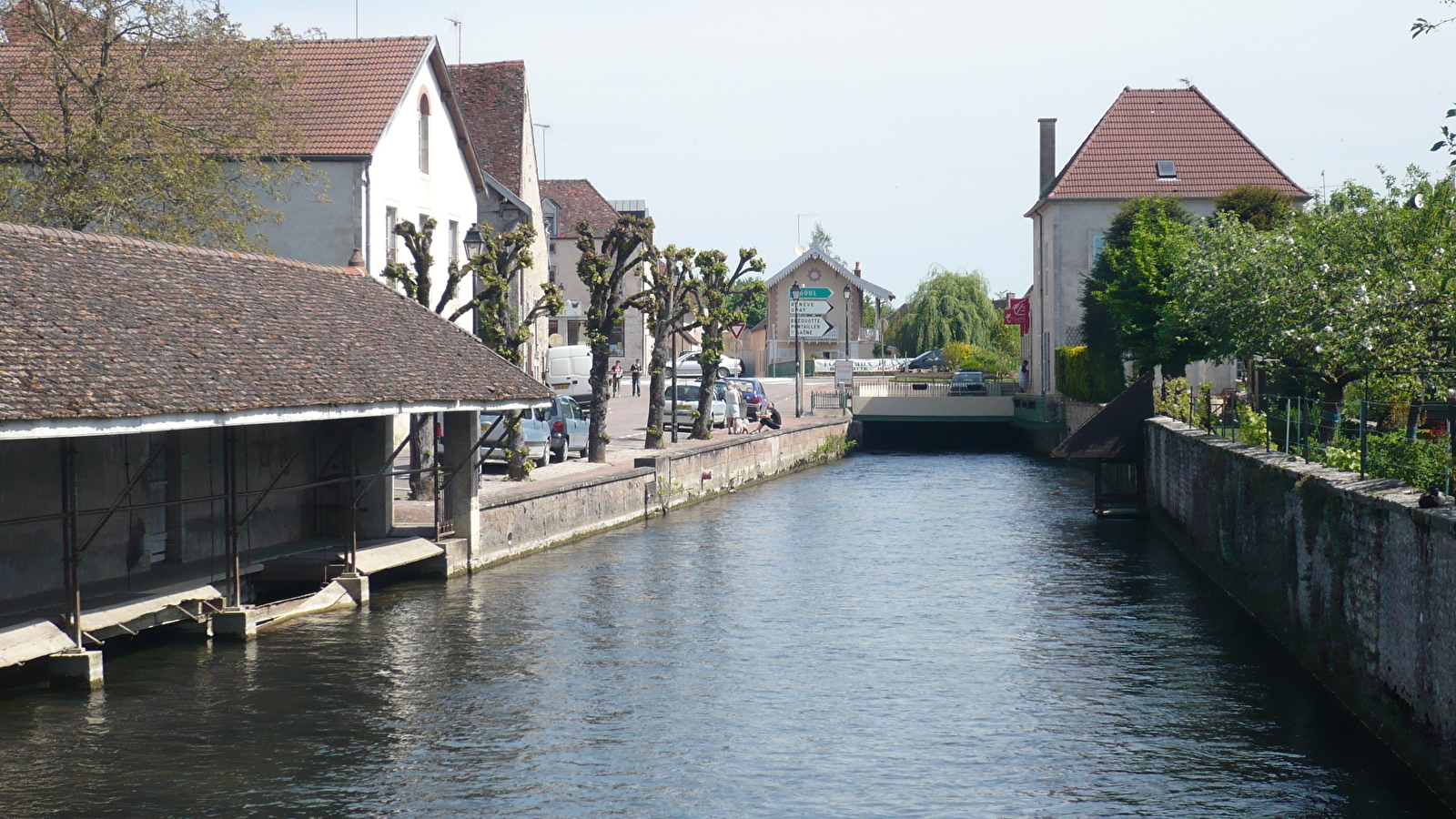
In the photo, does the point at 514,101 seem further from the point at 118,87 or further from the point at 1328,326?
the point at 1328,326

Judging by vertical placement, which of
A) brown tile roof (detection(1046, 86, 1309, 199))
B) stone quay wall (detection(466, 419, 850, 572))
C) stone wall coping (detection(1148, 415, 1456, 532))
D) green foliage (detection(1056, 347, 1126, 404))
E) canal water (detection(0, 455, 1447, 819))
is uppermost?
brown tile roof (detection(1046, 86, 1309, 199))

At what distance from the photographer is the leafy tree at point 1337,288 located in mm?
17438

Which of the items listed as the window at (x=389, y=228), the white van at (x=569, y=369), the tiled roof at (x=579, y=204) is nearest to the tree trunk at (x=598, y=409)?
the window at (x=389, y=228)

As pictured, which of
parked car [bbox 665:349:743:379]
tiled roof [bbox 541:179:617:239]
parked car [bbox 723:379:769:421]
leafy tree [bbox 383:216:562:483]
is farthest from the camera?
tiled roof [bbox 541:179:617:239]

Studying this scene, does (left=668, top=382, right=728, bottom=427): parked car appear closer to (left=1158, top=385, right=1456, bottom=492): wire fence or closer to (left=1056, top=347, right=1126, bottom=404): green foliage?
(left=1056, top=347, right=1126, bottom=404): green foliage

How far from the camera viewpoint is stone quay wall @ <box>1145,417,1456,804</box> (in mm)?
11242

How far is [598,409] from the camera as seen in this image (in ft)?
116

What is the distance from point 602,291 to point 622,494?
6373 millimetres

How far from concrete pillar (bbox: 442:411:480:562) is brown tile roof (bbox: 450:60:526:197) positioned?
31346 mm

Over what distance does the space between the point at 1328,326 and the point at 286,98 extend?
24.1m

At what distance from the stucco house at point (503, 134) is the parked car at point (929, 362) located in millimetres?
43363

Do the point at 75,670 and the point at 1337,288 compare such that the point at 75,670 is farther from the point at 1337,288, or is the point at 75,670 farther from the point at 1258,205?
the point at 1258,205

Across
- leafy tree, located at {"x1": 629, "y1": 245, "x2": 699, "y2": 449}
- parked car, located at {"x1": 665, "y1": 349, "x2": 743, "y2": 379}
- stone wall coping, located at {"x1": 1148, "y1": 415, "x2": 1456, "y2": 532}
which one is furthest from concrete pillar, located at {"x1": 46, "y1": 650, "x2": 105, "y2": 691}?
parked car, located at {"x1": 665, "y1": 349, "x2": 743, "y2": 379}

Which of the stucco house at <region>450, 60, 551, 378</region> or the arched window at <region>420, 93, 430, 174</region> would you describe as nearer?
the arched window at <region>420, 93, 430, 174</region>
